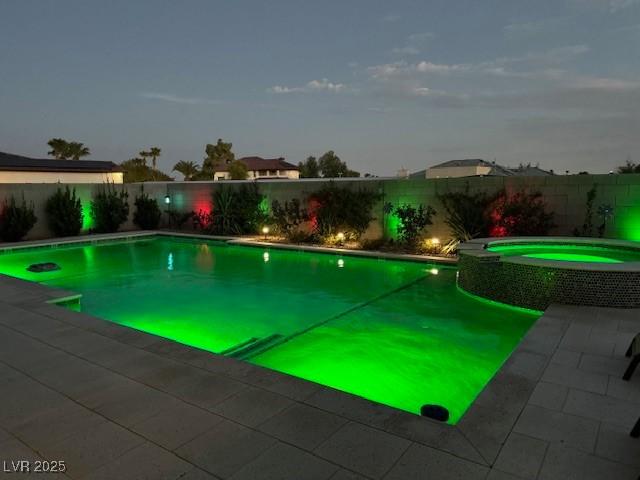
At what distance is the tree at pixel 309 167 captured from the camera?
42969 mm

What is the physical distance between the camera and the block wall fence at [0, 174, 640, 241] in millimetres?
8445

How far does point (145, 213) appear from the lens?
16.7 m

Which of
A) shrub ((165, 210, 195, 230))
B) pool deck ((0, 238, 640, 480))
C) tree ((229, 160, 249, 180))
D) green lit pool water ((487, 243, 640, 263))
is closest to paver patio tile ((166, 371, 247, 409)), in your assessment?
pool deck ((0, 238, 640, 480))

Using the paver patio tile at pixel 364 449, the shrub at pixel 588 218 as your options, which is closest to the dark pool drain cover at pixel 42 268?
the paver patio tile at pixel 364 449

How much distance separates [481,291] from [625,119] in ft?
50.9

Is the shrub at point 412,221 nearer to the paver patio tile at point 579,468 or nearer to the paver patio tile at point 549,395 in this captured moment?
the paver patio tile at point 549,395

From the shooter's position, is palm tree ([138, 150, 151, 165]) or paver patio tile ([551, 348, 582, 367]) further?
palm tree ([138, 150, 151, 165])

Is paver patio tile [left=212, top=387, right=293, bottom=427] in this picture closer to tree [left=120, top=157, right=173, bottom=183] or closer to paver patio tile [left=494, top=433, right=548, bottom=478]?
paver patio tile [left=494, top=433, right=548, bottom=478]

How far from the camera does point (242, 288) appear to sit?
8.10 m

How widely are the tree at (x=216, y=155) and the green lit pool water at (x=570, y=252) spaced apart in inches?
1552

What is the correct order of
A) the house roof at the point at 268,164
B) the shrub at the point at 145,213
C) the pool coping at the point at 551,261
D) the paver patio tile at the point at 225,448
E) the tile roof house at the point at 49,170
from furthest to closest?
the house roof at the point at 268,164 → the tile roof house at the point at 49,170 → the shrub at the point at 145,213 → the pool coping at the point at 551,261 → the paver patio tile at the point at 225,448

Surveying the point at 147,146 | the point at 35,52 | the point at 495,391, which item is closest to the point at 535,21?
the point at 495,391

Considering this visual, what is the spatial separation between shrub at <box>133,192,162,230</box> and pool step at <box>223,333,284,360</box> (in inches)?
519

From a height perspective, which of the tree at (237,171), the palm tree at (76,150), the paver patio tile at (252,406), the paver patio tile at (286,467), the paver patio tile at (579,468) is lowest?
the paver patio tile at (579,468)
